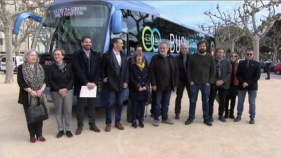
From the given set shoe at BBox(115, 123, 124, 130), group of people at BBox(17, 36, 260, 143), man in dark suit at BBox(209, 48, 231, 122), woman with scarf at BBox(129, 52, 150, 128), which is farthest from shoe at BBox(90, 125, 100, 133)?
man in dark suit at BBox(209, 48, 231, 122)

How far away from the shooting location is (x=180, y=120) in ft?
22.1

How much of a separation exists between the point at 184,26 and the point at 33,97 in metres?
8.14

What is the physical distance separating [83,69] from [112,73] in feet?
1.98

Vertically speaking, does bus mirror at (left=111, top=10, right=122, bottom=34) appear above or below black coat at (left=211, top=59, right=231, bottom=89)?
above

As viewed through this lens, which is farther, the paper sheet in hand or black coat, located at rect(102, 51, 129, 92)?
black coat, located at rect(102, 51, 129, 92)

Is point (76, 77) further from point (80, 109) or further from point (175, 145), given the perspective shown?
point (175, 145)

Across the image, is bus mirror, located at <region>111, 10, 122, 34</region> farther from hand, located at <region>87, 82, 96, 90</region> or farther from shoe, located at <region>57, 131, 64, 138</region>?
shoe, located at <region>57, 131, 64, 138</region>

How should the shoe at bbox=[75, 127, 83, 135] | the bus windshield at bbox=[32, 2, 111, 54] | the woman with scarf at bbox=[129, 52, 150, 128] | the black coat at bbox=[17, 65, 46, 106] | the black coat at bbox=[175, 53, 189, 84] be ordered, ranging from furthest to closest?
1. the black coat at bbox=[175, 53, 189, 84]
2. the bus windshield at bbox=[32, 2, 111, 54]
3. the woman with scarf at bbox=[129, 52, 150, 128]
4. the shoe at bbox=[75, 127, 83, 135]
5. the black coat at bbox=[17, 65, 46, 106]

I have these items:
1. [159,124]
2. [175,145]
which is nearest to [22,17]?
[159,124]

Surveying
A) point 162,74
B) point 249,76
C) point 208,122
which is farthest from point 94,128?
point 249,76

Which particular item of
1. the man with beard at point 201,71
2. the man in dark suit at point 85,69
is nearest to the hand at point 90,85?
the man in dark suit at point 85,69

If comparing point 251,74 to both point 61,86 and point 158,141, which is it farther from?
point 61,86

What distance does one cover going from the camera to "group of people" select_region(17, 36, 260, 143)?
5.14 meters

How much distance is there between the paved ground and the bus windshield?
6.32ft
